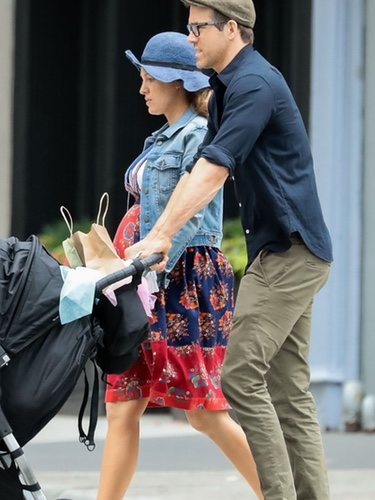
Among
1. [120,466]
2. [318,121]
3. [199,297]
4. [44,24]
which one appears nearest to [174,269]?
[199,297]

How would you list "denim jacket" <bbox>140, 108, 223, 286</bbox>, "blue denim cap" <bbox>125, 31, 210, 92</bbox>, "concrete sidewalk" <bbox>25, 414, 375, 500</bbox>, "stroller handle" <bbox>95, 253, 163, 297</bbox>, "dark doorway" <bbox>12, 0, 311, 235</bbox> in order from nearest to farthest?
1. "stroller handle" <bbox>95, 253, 163, 297</bbox>
2. "denim jacket" <bbox>140, 108, 223, 286</bbox>
3. "blue denim cap" <bbox>125, 31, 210, 92</bbox>
4. "concrete sidewalk" <bbox>25, 414, 375, 500</bbox>
5. "dark doorway" <bbox>12, 0, 311, 235</bbox>

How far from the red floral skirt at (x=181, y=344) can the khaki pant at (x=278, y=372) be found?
45cm

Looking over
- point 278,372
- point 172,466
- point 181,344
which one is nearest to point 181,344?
point 181,344

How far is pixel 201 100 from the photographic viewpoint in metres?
5.99

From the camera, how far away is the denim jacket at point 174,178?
5.77 m

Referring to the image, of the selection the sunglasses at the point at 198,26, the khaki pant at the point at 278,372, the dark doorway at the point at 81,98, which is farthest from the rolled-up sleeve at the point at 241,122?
the dark doorway at the point at 81,98

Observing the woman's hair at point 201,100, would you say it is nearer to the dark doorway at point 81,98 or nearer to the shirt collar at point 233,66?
the shirt collar at point 233,66

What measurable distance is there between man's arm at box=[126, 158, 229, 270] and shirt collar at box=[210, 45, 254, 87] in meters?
0.35

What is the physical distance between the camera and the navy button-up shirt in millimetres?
5125

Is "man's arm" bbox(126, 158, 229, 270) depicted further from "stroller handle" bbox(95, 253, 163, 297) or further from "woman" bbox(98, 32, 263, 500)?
"woman" bbox(98, 32, 263, 500)

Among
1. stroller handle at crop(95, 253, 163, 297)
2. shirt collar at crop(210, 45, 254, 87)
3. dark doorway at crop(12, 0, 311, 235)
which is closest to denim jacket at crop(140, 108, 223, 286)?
shirt collar at crop(210, 45, 254, 87)

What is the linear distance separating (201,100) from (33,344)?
162 centimetres

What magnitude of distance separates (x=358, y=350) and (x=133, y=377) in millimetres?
3368

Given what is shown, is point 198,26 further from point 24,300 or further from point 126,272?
point 24,300
